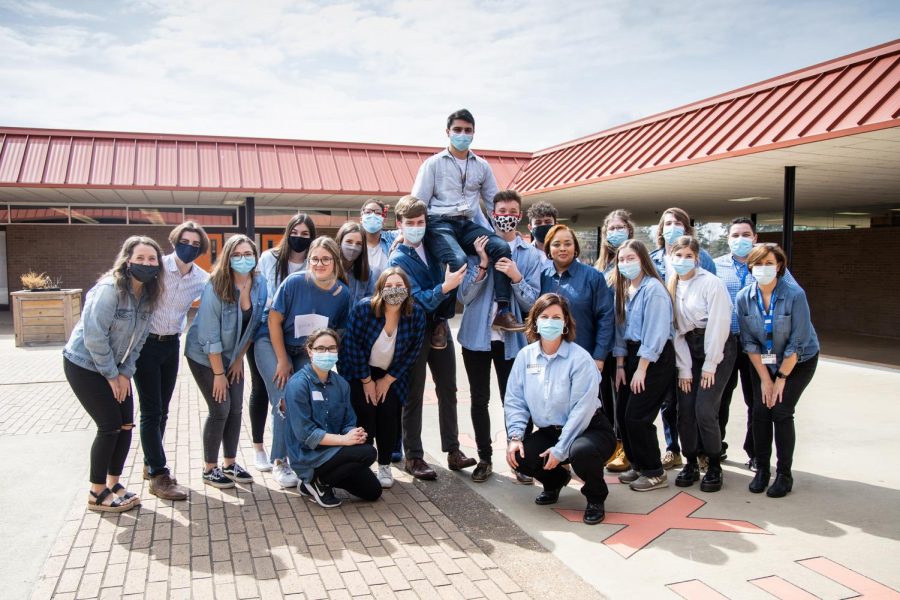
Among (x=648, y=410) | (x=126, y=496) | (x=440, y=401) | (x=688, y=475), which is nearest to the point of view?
(x=126, y=496)

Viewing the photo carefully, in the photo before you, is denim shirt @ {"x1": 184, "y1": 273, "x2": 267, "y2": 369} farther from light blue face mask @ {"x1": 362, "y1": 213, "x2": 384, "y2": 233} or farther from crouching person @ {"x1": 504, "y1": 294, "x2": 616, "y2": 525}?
crouching person @ {"x1": 504, "y1": 294, "x2": 616, "y2": 525}

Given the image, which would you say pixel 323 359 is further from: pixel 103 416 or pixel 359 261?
pixel 103 416

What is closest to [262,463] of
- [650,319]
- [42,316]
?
[650,319]

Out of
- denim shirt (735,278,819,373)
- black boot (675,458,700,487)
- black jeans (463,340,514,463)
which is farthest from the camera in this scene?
black jeans (463,340,514,463)

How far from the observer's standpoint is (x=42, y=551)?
359 cm

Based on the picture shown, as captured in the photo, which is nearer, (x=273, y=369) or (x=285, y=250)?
(x=273, y=369)

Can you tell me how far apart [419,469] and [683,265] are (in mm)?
2284

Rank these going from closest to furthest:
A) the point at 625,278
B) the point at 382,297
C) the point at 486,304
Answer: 1. the point at 382,297
2. the point at 625,278
3. the point at 486,304

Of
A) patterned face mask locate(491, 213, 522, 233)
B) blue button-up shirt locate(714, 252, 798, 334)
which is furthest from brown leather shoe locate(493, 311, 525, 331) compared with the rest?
blue button-up shirt locate(714, 252, 798, 334)

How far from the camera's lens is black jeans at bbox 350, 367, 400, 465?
464 centimetres

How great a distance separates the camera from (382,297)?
4.44 metres

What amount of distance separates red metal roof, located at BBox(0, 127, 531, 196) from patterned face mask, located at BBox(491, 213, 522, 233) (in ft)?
31.5

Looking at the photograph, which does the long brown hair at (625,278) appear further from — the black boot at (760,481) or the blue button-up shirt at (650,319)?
the black boot at (760,481)

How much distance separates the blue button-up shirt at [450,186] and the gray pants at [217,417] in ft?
6.13
